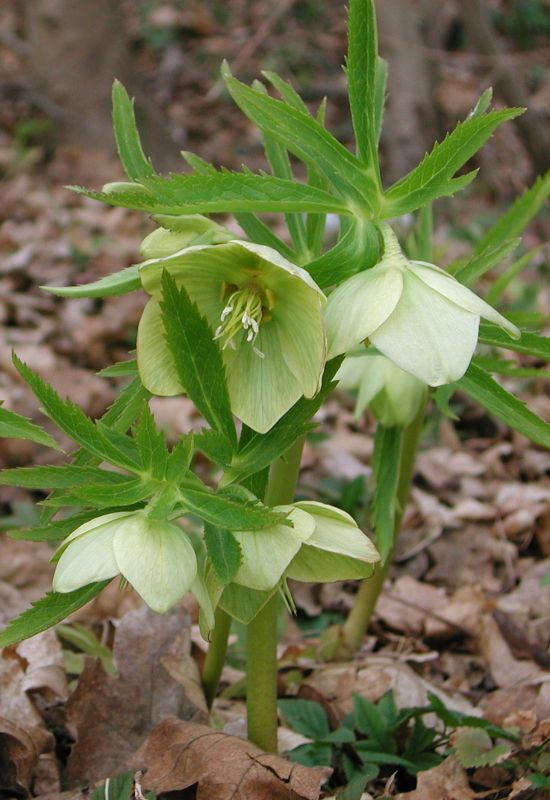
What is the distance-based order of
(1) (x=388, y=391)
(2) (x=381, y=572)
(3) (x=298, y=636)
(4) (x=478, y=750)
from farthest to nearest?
1. (3) (x=298, y=636)
2. (2) (x=381, y=572)
3. (1) (x=388, y=391)
4. (4) (x=478, y=750)

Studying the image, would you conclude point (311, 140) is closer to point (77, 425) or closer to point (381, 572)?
point (77, 425)

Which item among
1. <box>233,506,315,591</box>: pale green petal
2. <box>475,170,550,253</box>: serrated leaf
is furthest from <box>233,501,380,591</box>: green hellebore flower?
<box>475,170,550,253</box>: serrated leaf

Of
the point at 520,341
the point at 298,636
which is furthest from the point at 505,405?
the point at 298,636

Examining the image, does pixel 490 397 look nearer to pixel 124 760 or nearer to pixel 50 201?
pixel 124 760

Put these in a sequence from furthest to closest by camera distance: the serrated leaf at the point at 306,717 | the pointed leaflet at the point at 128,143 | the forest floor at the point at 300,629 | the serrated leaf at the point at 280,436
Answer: the serrated leaf at the point at 306,717 < the forest floor at the point at 300,629 < the pointed leaflet at the point at 128,143 < the serrated leaf at the point at 280,436

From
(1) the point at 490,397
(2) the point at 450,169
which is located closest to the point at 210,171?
(2) the point at 450,169

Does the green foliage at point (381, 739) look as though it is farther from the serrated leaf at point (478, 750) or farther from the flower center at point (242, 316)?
the flower center at point (242, 316)

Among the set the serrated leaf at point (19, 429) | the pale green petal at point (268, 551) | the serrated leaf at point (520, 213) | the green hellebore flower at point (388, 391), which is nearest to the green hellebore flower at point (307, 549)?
the pale green petal at point (268, 551)
